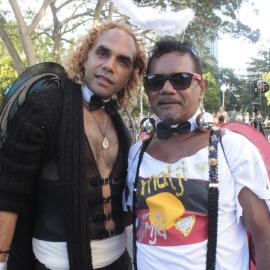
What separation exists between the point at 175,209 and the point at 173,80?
0.68 m

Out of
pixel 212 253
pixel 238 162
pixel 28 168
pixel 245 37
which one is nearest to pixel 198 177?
pixel 238 162

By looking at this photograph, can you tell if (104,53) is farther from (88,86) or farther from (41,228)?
(41,228)

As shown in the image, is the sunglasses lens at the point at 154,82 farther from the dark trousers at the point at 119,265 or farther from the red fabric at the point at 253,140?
the dark trousers at the point at 119,265

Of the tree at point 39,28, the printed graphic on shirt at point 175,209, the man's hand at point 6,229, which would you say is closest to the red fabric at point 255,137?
the printed graphic on shirt at point 175,209

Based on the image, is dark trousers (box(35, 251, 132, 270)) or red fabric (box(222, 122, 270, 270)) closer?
red fabric (box(222, 122, 270, 270))

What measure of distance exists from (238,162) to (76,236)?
36.0 inches

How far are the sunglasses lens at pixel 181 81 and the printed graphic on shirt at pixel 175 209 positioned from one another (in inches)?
17.4

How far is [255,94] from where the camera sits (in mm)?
13703

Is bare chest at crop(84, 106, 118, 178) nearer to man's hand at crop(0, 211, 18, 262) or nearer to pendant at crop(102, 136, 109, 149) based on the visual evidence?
pendant at crop(102, 136, 109, 149)

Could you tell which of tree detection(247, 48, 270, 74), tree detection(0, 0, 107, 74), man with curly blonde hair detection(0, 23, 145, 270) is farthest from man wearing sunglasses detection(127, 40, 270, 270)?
tree detection(247, 48, 270, 74)

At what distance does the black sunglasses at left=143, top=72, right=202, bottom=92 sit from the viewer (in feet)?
6.74

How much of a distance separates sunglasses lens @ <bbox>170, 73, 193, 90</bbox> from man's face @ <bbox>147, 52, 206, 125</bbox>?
17mm

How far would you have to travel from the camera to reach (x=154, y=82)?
82.8 inches

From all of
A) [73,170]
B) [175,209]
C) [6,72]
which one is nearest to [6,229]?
[73,170]
